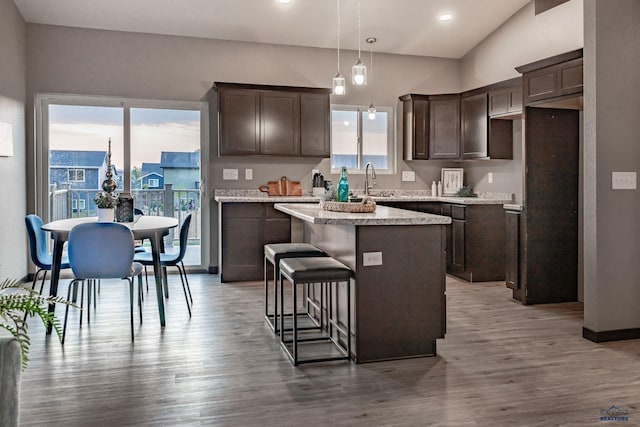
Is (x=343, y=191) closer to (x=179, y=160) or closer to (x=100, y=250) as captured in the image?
(x=100, y=250)

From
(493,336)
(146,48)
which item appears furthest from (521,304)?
(146,48)

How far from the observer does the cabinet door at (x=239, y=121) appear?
5.88 metres

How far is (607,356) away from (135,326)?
3.33m

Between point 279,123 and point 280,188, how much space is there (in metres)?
0.80

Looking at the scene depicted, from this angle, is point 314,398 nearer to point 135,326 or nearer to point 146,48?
point 135,326

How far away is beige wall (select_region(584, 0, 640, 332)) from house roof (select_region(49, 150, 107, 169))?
5.07 metres

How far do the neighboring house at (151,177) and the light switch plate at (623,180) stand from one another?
15.5ft

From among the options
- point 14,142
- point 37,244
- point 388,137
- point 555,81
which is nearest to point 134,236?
point 37,244

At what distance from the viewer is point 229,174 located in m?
6.25

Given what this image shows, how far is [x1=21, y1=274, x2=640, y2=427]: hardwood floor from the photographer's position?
7.97ft

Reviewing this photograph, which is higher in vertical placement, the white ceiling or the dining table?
the white ceiling

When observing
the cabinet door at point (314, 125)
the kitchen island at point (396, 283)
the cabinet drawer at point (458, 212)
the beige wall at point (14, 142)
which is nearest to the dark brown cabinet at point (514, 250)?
the cabinet drawer at point (458, 212)

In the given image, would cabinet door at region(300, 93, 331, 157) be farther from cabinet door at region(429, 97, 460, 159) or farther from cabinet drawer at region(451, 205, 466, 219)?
cabinet drawer at region(451, 205, 466, 219)

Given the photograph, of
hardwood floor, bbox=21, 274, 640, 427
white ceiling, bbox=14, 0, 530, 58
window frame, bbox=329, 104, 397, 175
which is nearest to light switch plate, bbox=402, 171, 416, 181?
window frame, bbox=329, 104, 397, 175
